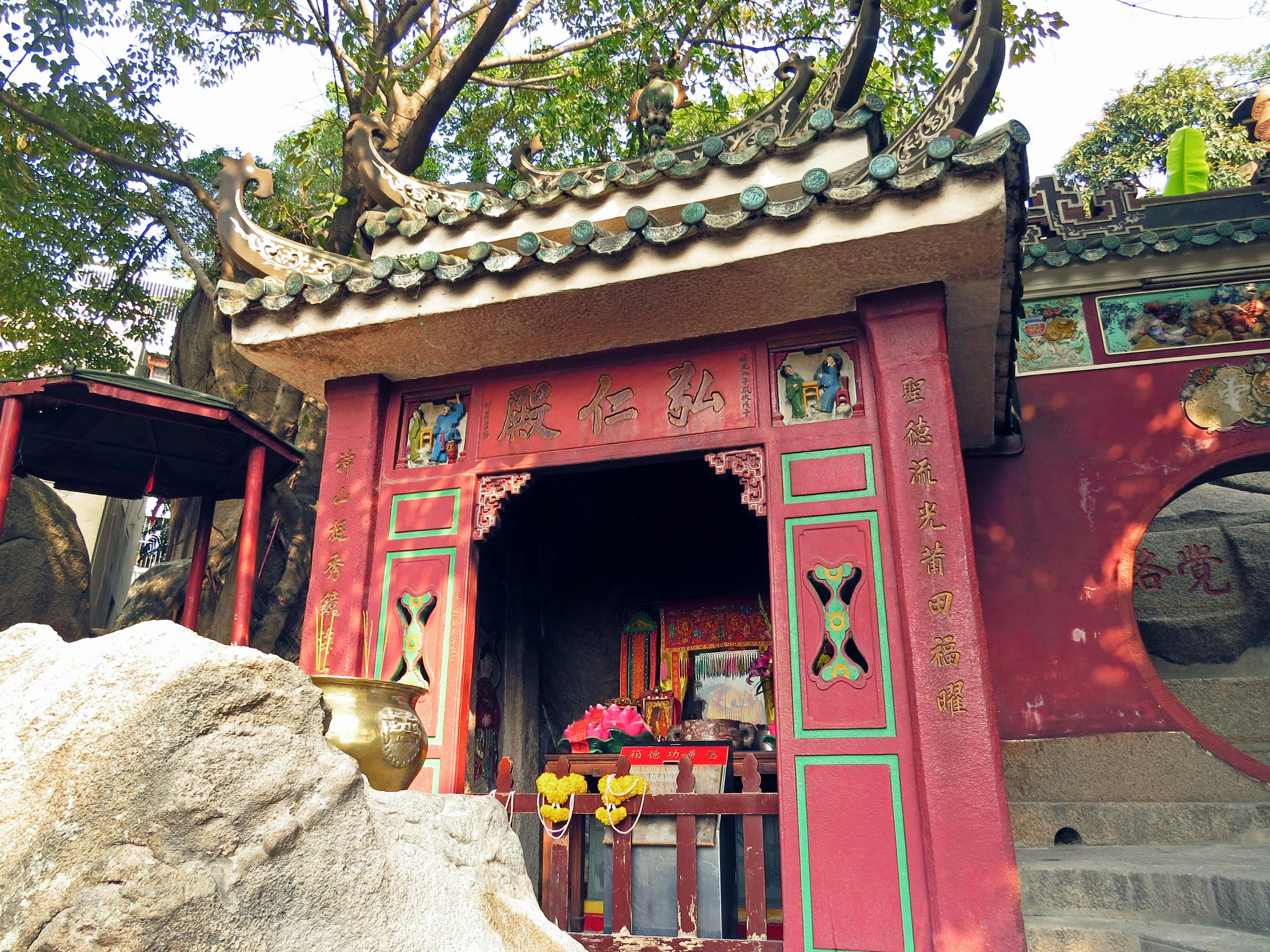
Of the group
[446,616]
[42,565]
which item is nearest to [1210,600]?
[446,616]

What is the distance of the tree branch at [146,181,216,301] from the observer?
10547 millimetres

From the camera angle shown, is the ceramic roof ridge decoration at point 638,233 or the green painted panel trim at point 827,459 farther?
the green painted panel trim at point 827,459

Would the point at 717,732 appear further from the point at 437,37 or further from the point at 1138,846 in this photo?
the point at 437,37

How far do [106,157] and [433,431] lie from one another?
674 centimetres

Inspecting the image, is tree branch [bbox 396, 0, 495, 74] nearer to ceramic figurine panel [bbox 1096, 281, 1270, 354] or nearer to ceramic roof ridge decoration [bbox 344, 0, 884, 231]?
ceramic roof ridge decoration [bbox 344, 0, 884, 231]

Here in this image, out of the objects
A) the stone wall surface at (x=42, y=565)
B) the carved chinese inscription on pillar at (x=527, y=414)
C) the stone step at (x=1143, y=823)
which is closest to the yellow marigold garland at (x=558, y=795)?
the carved chinese inscription on pillar at (x=527, y=414)

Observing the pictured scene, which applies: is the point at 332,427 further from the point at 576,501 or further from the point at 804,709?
the point at 804,709

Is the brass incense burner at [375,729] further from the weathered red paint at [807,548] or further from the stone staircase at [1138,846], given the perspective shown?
the stone staircase at [1138,846]

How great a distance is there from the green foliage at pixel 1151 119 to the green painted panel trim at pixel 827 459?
63.7 ft

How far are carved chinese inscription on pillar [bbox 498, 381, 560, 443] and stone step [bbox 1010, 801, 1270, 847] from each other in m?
3.94

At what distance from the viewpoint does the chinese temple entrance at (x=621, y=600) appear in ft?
24.6

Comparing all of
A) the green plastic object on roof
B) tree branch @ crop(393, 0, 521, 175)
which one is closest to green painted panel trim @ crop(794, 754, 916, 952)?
tree branch @ crop(393, 0, 521, 175)

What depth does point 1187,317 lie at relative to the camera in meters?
7.67

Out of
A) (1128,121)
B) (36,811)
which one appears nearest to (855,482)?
(36,811)
